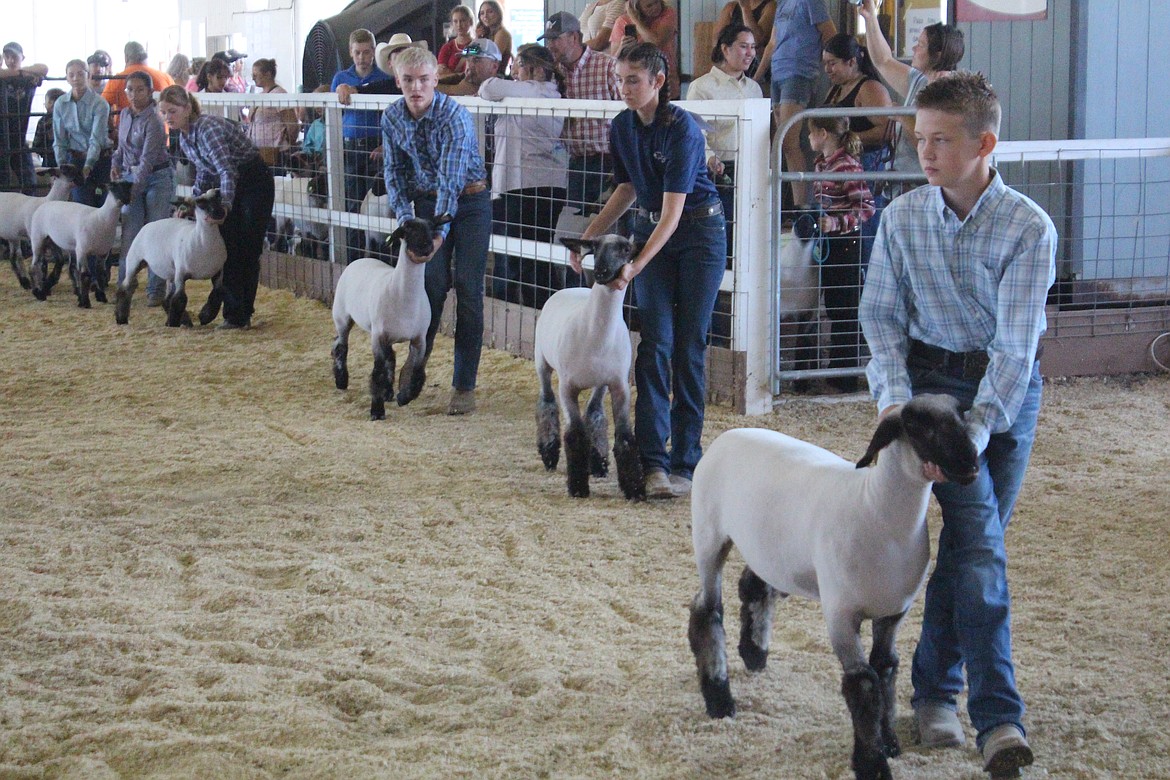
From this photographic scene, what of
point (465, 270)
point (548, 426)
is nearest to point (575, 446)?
point (548, 426)

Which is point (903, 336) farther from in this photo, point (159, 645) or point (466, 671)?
point (159, 645)

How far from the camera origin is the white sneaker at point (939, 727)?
11.0 feet

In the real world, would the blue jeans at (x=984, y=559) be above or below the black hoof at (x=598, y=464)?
above

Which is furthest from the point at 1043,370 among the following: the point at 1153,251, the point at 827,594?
the point at 827,594

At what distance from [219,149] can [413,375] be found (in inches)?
131

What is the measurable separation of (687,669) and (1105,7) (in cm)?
666

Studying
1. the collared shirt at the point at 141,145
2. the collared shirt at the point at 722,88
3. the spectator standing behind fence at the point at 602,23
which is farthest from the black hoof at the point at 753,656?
the collared shirt at the point at 141,145

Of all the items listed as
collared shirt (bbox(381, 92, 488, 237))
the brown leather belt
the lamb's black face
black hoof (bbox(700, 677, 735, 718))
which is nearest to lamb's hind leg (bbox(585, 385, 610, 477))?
collared shirt (bbox(381, 92, 488, 237))

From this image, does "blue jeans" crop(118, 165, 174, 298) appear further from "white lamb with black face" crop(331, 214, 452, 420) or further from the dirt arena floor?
"white lamb with black face" crop(331, 214, 452, 420)

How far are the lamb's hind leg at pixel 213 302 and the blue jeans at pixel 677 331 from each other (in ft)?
19.0

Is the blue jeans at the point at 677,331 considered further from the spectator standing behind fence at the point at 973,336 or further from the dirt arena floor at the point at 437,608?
the spectator standing behind fence at the point at 973,336

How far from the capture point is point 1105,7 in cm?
873

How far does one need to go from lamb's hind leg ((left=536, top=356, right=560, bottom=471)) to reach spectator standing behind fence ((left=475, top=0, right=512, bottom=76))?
18.8ft

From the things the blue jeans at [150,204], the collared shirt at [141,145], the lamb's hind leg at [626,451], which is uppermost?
the collared shirt at [141,145]
